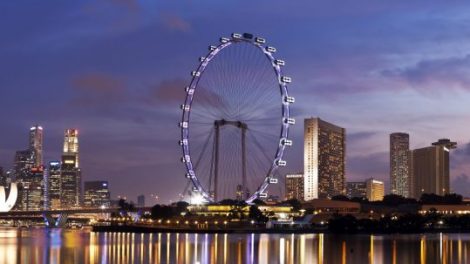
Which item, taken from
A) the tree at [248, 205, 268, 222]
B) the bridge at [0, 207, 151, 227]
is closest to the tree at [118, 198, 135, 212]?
the bridge at [0, 207, 151, 227]

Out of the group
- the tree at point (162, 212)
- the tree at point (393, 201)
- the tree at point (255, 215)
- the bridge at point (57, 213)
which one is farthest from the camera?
the tree at point (393, 201)

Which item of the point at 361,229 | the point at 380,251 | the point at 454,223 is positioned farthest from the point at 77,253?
the point at 454,223

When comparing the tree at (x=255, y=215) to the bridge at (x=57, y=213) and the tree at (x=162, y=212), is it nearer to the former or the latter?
the tree at (x=162, y=212)

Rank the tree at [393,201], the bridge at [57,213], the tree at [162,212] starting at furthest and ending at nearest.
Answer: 1. the tree at [393,201]
2. the bridge at [57,213]
3. the tree at [162,212]

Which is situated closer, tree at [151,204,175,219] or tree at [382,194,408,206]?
tree at [151,204,175,219]

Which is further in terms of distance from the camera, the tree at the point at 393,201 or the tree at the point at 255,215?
the tree at the point at 393,201

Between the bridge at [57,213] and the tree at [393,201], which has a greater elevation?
the tree at [393,201]

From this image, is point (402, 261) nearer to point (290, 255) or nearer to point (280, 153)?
point (290, 255)

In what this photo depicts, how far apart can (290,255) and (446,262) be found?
12077 millimetres

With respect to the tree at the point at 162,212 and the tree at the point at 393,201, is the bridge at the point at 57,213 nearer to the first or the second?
the tree at the point at 162,212

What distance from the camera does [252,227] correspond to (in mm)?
131125

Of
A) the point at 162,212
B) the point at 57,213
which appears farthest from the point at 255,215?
the point at 57,213

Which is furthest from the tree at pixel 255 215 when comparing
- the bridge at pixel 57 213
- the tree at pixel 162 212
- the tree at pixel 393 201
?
the tree at pixel 393 201

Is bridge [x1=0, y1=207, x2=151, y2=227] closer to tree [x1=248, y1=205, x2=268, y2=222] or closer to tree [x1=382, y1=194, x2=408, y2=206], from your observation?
tree [x1=248, y1=205, x2=268, y2=222]
